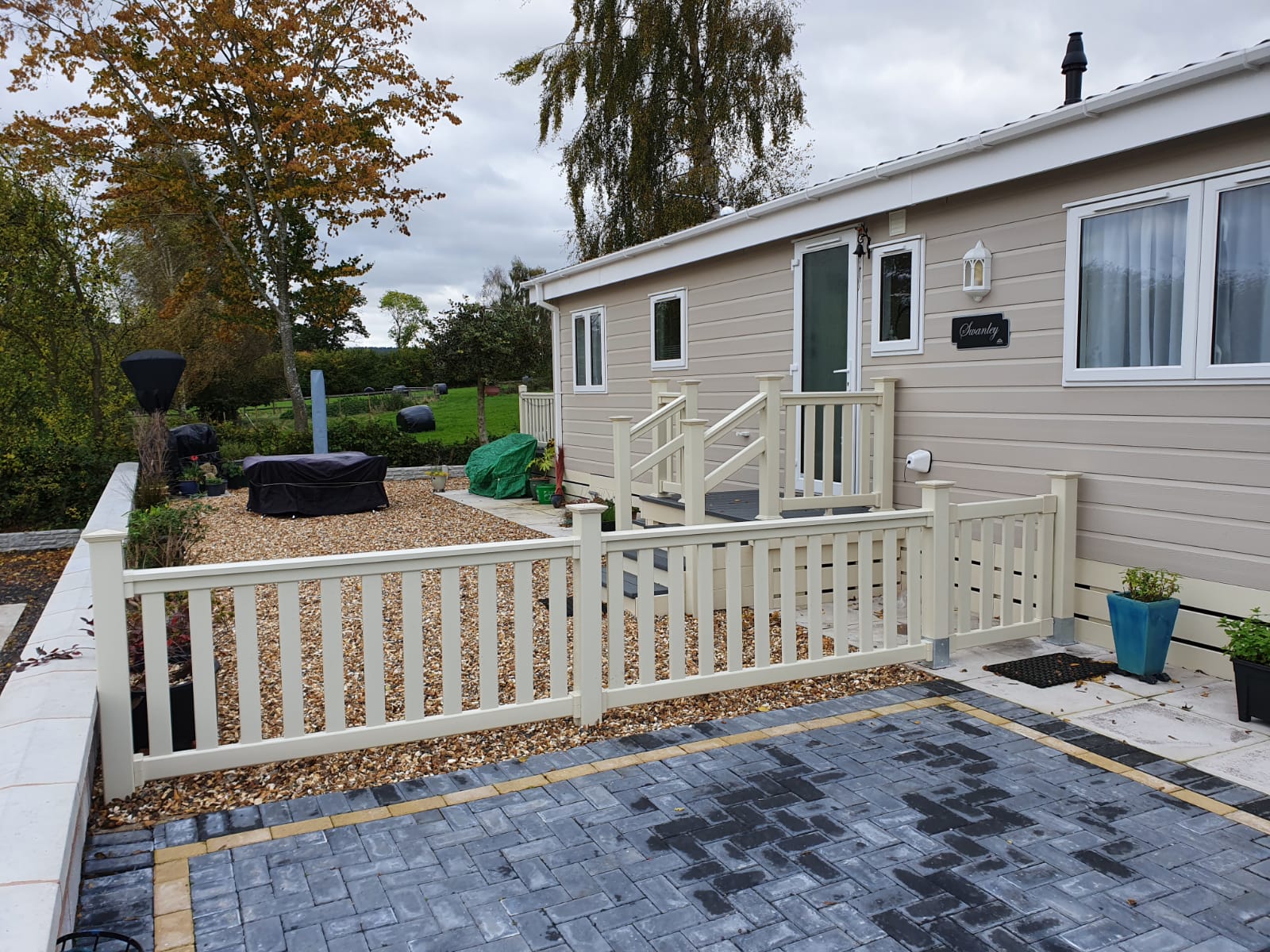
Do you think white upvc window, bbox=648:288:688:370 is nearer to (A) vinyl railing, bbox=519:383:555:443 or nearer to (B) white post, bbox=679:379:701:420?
(B) white post, bbox=679:379:701:420

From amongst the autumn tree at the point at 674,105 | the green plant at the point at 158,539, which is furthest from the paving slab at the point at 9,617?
the autumn tree at the point at 674,105

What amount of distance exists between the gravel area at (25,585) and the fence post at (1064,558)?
19.2 ft

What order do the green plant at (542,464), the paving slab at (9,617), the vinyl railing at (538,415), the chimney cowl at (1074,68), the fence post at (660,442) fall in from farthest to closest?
the vinyl railing at (538,415), the green plant at (542,464), the fence post at (660,442), the paving slab at (9,617), the chimney cowl at (1074,68)

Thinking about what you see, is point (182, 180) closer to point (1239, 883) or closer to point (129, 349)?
point (129, 349)

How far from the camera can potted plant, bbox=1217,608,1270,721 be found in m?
3.64

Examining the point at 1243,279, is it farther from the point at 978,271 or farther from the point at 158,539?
the point at 158,539

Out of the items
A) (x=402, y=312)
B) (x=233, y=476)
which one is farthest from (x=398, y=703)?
(x=402, y=312)

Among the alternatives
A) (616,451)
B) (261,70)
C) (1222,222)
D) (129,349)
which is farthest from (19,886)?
(261,70)

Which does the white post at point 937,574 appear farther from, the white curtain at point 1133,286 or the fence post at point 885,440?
the fence post at point 885,440

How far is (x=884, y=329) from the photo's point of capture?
624 cm

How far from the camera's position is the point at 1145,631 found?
423cm

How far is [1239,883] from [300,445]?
14536 mm

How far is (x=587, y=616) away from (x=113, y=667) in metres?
1.76

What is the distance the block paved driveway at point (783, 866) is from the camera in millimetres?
2320
